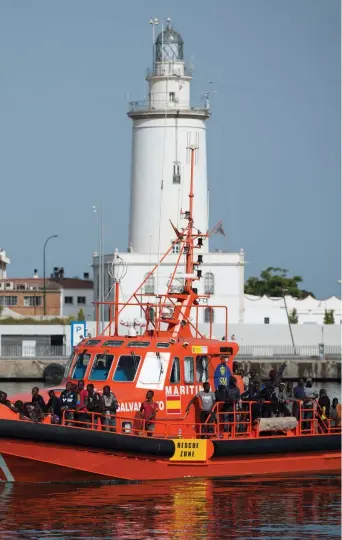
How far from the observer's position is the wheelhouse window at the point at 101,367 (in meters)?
25.0

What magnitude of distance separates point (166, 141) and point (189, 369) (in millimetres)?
42512

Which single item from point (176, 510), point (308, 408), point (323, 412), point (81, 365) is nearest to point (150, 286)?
point (323, 412)

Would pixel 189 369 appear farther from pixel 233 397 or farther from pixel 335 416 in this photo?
pixel 335 416

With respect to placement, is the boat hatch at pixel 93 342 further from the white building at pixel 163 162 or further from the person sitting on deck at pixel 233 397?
the white building at pixel 163 162

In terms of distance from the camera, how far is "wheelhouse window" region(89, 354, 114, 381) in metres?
25.0

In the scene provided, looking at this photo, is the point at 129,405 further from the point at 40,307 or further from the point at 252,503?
the point at 40,307

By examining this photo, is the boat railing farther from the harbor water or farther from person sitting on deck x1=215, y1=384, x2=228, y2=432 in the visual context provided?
the harbor water

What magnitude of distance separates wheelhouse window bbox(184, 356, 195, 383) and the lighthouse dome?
43.1 meters

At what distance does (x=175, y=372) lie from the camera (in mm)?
25219

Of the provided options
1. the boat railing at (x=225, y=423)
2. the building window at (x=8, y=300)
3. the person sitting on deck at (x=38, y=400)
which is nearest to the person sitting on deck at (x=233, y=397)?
the boat railing at (x=225, y=423)

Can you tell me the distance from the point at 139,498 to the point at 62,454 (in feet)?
4.96

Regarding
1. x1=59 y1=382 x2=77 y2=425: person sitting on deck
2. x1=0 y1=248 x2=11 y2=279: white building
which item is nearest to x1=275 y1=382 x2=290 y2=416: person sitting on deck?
x1=59 y1=382 x2=77 y2=425: person sitting on deck

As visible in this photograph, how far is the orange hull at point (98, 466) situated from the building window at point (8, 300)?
7479 centimetres

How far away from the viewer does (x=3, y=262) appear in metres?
113
